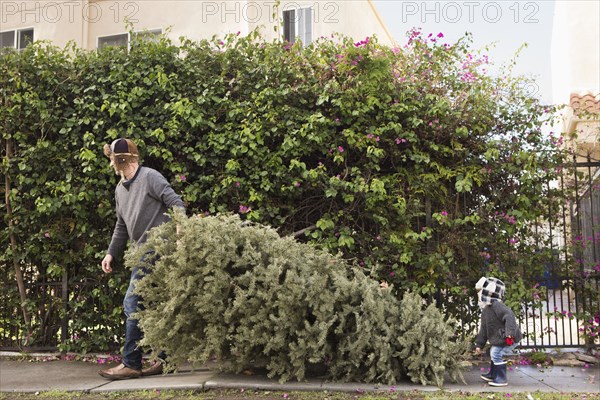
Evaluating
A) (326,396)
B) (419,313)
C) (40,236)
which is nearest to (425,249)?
(419,313)

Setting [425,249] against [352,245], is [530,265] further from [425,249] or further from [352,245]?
[352,245]

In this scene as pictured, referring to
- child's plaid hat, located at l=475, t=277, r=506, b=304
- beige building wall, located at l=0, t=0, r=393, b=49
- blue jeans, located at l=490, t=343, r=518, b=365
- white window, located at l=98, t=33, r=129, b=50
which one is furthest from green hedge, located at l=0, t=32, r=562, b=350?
white window, located at l=98, t=33, r=129, b=50

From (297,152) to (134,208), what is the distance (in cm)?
165

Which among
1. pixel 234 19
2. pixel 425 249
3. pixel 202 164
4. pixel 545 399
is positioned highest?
pixel 234 19

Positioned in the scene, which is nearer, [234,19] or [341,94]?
[341,94]

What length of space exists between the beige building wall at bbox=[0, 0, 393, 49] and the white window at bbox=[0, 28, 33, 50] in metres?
0.10

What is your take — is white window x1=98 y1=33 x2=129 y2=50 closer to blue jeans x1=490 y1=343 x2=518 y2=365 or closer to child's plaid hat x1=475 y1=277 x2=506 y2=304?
child's plaid hat x1=475 y1=277 x2=506 y2=304

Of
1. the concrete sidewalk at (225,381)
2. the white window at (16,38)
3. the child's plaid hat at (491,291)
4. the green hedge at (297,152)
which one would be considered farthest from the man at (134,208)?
the white window at (16,38)

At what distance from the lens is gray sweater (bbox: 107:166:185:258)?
4871 mm

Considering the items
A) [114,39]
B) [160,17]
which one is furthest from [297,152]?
[114,39]

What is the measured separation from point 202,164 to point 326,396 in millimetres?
2622

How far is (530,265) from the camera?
5.79 metres

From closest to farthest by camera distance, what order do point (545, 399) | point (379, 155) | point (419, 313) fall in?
point (545, 399) → point (419, 313) → point (379, 155)

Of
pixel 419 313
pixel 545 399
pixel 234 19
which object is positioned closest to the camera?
pixel 545 399
